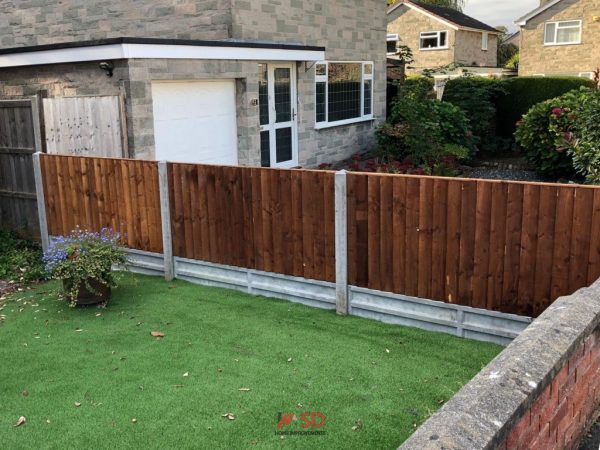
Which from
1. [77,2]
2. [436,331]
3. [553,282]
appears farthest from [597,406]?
[77,2]

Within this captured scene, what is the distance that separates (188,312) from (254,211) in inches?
50.6

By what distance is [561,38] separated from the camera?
32781 millimetres

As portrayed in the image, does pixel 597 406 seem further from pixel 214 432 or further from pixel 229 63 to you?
pixel 229 63

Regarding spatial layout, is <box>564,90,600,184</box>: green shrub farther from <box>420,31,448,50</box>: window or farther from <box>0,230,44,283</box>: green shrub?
Answer: <box>420,31,448,50</box>: window

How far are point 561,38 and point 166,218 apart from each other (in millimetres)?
31360

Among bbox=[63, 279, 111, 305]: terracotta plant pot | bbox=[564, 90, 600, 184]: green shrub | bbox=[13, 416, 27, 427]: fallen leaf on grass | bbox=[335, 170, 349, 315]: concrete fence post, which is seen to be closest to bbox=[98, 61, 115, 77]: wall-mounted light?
bbox=[63, 279, 111, 305]: terracotta plant pot

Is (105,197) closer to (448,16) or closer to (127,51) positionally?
(127,51)

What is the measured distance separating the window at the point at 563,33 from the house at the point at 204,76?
1961 centimetres

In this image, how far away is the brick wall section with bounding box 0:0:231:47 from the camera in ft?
39.5

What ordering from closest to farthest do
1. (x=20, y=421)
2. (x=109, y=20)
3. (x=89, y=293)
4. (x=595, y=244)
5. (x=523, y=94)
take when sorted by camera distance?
(x=20, y=421) → (x=595, y=244) → (x=89, y=293) → (x=109, y=20) → (x=523, y=94)

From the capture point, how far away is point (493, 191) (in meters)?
5.24

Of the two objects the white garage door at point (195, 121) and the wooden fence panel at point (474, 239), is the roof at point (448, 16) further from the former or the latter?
the wooden fence panel at point (474, 239)

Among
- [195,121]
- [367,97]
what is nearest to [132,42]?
[195,121]

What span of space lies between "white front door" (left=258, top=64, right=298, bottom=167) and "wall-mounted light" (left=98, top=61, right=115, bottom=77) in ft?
12.5
